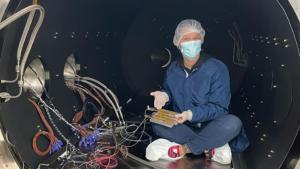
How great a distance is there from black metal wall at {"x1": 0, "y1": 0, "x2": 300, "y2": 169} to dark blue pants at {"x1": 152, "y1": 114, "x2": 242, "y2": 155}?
0.17 metres

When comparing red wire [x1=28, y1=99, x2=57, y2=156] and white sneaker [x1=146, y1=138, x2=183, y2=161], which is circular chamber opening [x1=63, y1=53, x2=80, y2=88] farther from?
white sneaker [x1=146, y1=138, x2=183, y2=161]

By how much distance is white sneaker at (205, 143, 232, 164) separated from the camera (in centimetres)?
223

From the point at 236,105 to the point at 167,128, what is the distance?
694mm

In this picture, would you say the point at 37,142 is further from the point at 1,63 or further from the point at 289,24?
the point at 289,24

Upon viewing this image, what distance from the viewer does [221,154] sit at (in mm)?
2240

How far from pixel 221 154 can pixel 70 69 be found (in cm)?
102

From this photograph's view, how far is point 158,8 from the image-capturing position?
296cm

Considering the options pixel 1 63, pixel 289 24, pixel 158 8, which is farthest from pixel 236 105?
pixel 1 63

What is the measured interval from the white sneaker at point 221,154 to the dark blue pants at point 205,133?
0.04 metres

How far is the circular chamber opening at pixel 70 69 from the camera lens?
248cm

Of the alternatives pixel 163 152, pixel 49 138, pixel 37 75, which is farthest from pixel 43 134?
pixel 163 152

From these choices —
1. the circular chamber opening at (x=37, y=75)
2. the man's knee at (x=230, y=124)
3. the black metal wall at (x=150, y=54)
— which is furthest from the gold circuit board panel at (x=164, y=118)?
the circular chamber opening at (x=37, y=75)

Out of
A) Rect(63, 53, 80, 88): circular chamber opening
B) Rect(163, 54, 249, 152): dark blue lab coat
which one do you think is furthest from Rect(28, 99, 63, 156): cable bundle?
Rect(163, 54, 249, 152): dark blue lab coat

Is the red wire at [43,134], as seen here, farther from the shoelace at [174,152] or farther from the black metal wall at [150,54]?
the shoelace at [174,152]
